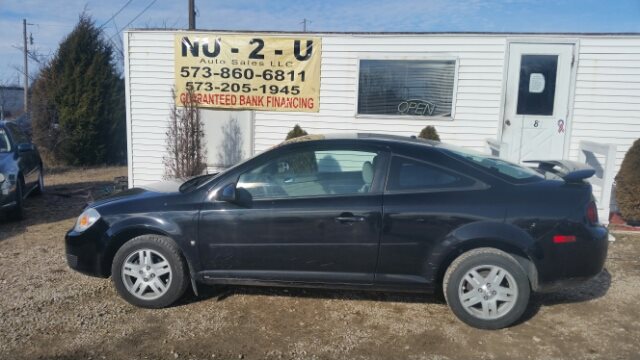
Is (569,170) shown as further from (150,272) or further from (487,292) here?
(150,272)

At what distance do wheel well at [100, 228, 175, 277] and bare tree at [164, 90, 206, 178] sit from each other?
476 cm

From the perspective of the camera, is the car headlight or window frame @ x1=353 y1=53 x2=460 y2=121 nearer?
the car headlight

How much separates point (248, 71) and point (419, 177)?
5.61 metres

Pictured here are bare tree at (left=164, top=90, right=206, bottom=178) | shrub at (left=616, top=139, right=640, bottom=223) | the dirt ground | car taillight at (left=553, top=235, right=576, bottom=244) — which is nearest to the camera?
the dirt ground

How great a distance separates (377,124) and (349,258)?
16.5 ft

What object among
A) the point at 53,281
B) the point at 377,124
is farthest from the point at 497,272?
the point at 377,124

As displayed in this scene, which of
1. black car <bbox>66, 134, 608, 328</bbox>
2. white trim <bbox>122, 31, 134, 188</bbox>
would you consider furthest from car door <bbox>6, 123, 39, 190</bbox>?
black car <bbox>66, 134, 608, 328</bbox>

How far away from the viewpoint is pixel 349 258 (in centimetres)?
396

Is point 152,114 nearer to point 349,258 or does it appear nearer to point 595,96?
point 349,258

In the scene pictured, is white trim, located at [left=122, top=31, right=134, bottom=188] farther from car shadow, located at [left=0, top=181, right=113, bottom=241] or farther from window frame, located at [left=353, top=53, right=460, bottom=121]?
window frame, located at [left=353, top=53, right=460, bottom=121]

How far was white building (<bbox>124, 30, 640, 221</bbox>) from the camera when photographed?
26.0ft

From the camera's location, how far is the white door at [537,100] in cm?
800

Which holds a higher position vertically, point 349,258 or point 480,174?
point 480,174

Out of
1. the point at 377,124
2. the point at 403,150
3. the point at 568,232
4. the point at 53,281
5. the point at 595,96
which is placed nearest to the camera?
the point at 568,232
